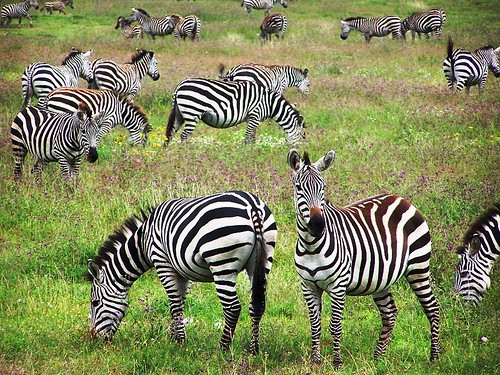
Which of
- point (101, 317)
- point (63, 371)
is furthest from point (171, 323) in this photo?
point (63, 371)

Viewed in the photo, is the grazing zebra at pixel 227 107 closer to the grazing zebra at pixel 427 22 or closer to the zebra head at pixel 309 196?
the zebra head at pixel 309 196

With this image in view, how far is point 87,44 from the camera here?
90.6 ft

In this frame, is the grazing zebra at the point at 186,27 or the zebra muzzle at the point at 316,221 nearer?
the zebra muzzle at the point at 316,221

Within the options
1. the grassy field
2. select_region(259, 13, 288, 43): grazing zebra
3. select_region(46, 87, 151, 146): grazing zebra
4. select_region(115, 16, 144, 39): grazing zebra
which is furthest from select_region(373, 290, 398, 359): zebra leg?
select_region(115, 16, 144, 39): grazing zebra

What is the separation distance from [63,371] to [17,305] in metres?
1.88

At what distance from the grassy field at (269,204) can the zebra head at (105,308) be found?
14 cm

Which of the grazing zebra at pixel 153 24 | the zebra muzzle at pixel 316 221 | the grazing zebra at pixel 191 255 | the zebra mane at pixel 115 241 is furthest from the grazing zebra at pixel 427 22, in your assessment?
the zebra muzzle at pixel 316 221

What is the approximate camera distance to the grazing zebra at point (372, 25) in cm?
3188

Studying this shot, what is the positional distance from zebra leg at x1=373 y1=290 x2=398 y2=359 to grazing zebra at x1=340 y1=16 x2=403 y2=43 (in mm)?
26229

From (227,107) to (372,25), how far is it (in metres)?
19.3

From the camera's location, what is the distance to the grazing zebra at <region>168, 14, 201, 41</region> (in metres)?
31.2

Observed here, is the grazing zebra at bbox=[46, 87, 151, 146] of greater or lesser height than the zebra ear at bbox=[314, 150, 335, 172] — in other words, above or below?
below

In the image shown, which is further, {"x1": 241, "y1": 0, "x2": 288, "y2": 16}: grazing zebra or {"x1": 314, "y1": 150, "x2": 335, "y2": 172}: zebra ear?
{"x1": 241, "y1": 0, "x2": 288, "y2": 16}: grazing zebra

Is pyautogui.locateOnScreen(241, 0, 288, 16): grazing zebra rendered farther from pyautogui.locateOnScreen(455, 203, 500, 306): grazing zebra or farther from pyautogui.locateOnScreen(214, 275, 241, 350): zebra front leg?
pyautogui.locateOnScreen(214, 275, 241, 350): zebra front leg
